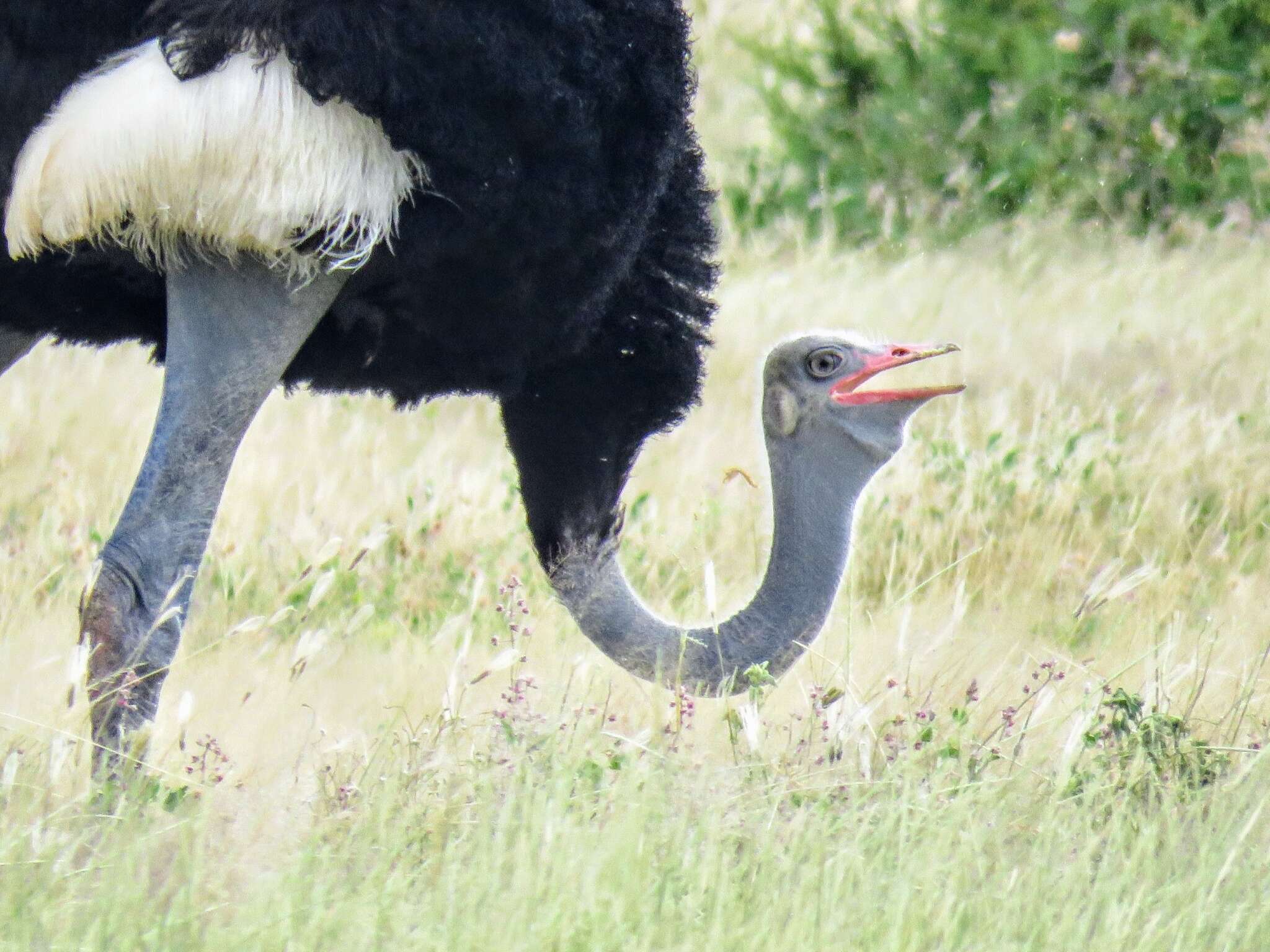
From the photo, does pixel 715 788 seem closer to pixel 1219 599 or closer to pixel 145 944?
pixel 145 944

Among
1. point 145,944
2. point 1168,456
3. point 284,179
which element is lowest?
point 145,944

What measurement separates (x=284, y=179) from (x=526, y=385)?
0.95 metres

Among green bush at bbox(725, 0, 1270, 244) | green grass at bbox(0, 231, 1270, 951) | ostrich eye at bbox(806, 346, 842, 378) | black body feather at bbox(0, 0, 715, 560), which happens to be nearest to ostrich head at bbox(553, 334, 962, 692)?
ostrich eye at bbox(806, 346, 842, 378)

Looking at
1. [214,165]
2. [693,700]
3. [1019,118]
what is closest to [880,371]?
[693,700]

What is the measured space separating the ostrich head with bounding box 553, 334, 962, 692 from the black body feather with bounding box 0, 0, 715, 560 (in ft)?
1.17

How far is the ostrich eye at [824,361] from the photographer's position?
3787mm


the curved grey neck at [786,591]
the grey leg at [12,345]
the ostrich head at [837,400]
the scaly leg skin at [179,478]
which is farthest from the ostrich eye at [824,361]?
the grey leg at [12,345]

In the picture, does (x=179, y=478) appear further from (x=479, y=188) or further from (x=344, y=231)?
(x=479, y=188)

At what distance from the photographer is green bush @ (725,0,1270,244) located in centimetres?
825

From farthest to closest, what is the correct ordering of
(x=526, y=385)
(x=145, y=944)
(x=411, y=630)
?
(x=411, y=630), (x=526, y=385), (x=145, y=944)

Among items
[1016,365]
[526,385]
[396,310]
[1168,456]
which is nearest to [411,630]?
[526,385]

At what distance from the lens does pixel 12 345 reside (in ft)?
13.1

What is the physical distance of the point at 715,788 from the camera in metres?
3.26

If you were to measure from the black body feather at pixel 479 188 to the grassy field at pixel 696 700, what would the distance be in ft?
1.16
